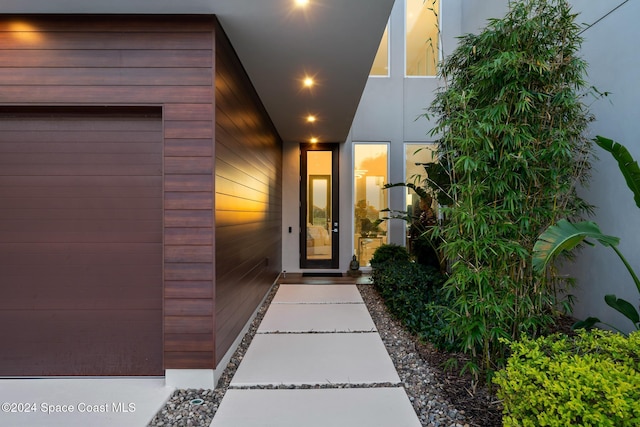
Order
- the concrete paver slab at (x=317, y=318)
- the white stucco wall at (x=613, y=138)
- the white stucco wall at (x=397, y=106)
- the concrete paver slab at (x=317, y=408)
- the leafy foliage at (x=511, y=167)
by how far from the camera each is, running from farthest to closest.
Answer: the white stucco wall at (x=397, y=106), the concrete paver slab at (x=317, y=318), the white stucco wall at (x=613, y=138), the leafy foliage at (x=511, y=167), the concrete paver slab at (x=317, y=408)

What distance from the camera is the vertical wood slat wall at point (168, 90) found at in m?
2.45

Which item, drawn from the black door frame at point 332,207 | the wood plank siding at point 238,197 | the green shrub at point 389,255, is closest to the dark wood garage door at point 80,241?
the wood plank siding at point 238,197

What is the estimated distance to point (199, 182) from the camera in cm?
246

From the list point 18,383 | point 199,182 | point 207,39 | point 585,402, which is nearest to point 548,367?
point 585,402

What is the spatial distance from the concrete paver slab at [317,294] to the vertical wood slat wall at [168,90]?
2325 mm

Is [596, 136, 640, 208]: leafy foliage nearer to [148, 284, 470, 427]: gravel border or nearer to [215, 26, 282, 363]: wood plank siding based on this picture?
[148, 284, 470, 427]: gravel border

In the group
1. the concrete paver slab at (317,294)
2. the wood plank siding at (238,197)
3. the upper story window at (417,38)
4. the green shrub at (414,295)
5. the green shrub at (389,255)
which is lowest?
the concrete paver slab at (317,294)

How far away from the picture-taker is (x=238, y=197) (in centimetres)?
326

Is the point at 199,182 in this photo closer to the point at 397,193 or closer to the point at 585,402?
the point at 585,402

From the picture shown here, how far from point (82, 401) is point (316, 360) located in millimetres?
1780

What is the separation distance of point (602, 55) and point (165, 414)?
5074mm

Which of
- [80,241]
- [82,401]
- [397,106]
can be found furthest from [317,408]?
[397,106]

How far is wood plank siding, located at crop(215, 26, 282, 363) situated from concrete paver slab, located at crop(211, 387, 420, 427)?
0.51m

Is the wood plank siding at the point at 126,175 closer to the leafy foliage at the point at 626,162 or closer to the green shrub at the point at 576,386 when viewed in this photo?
the green shrub at the point at 576,386
